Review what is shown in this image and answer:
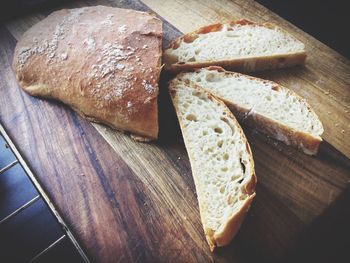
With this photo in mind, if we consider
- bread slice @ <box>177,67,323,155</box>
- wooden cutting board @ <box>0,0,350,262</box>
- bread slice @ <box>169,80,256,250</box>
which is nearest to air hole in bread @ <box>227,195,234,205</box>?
bread slice @ <box>169,80,256,250</box>

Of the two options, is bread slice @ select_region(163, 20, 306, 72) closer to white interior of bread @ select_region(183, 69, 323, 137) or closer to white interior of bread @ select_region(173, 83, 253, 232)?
white interior of bread @ select_region(183, 69, 323, 137)

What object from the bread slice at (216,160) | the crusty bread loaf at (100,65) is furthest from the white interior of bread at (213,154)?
the crusty bread loaf at (100,65)

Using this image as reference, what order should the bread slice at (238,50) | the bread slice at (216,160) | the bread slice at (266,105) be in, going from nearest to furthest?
1. the bread slice at (216,160)
2. the bread slice at (266,105)
3. the bread slice at (238,50)

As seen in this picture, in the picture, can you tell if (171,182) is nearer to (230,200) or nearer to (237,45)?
(230,200)

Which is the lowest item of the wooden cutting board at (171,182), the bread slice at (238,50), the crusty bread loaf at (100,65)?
the wooden cutting board at (171,182)

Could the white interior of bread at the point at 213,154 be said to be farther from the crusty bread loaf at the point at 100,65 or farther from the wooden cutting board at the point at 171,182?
the crusty bread loaf at the point at 100,65

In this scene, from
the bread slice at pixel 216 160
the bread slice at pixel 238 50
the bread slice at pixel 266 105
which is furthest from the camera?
the bread slice at pixel 238 50

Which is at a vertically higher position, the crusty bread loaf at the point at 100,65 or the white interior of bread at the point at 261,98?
the crusty bread loaf at the point at 100,65
